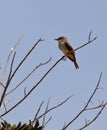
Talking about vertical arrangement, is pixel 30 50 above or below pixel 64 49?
above

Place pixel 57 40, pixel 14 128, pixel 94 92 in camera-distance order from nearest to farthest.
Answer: pixel 94 92
pixel 14 128
pixel 57 40

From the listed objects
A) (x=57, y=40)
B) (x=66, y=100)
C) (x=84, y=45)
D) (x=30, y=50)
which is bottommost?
(x=57, y=40)

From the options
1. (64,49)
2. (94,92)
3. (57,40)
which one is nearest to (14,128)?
(94,92)

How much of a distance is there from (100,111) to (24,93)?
2.34 ft

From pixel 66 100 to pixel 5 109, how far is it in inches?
23.0

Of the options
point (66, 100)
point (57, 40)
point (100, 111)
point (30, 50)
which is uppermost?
point (30, 50)

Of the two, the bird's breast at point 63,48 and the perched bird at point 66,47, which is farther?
Answer: the bird's breast at point 63,48

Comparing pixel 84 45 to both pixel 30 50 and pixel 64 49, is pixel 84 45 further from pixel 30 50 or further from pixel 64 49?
pixel 64 49

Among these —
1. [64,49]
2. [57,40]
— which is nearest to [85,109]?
[64,49]

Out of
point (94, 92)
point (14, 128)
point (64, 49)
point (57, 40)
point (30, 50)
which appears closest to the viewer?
point (30, 50)

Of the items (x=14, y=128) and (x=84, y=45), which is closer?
(x=84, y=45)

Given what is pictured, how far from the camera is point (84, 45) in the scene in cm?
423

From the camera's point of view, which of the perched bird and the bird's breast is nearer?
the perched bird

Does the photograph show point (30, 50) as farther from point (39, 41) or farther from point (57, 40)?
point (57, 40)
